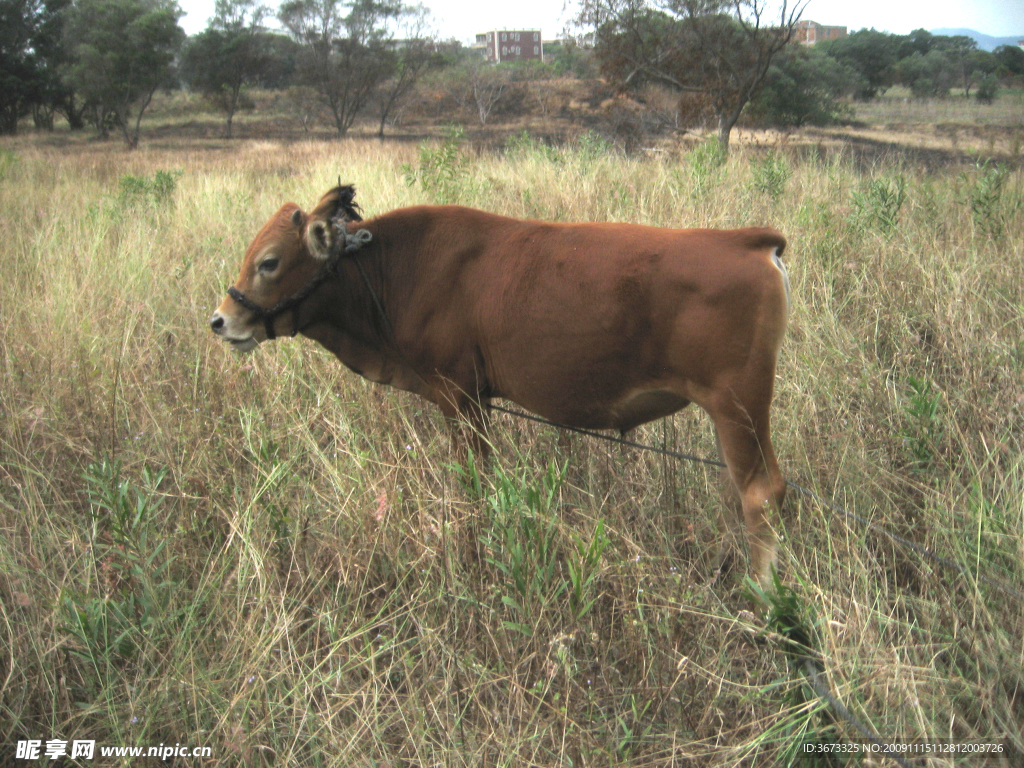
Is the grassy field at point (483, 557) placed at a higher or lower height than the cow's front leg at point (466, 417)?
lower

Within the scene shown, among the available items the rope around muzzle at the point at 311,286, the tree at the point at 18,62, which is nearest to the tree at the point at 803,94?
the rope around muzzle at the point at 311,286

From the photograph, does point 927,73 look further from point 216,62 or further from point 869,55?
point 216,62

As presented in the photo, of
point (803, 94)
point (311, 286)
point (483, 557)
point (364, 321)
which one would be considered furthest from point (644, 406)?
point (803, 94)

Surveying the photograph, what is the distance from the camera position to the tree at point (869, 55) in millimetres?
31156

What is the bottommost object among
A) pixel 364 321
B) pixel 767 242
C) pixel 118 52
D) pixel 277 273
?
pixel 364 321

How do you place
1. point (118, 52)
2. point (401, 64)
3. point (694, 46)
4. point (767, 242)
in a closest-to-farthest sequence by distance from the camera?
point (767, 242)
point (694, 46)
point (118, 52)
point (401, 64)

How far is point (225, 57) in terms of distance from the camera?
126 feet

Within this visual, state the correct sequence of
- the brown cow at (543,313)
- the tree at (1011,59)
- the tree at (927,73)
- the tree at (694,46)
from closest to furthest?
the brown cow at (543,313) < the tree at (694,46) < the tree at (1011,59) < the tree at (927,73)

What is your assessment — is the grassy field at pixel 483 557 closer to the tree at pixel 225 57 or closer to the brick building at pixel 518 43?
the tree at pixel 225 57

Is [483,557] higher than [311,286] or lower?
lower

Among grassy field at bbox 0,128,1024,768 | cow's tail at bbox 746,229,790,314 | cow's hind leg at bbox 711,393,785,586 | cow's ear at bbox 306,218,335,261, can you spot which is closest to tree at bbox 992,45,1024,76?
grassy field at bbox 0,128,1024,768

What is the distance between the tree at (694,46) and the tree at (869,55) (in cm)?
1984

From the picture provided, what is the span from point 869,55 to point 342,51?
2517 cm

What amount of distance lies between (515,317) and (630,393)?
61 cm
